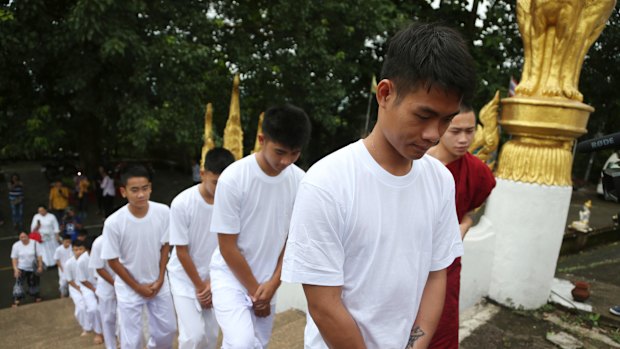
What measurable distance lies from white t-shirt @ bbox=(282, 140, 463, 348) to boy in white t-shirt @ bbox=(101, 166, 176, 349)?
104 inches

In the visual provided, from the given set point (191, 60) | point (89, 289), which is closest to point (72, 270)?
point (89, 289)

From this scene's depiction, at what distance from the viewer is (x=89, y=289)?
5.77 meters

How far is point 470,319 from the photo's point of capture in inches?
161

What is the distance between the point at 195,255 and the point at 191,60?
6.46 metres

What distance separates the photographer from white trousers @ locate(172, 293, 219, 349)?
3.29m

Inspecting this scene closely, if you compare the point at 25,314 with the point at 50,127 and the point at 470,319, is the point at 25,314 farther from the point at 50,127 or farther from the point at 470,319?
the point at 470,319

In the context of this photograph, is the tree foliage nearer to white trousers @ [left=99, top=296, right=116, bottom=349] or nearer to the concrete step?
the concrete step

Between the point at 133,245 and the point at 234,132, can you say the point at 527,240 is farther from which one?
the point at 133,245

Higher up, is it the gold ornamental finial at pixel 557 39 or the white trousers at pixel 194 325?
the gold ornamental finial at pixel 557 39

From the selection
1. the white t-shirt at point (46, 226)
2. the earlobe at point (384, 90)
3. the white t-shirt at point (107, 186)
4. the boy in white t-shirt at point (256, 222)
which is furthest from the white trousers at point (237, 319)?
the white t-shirt at point (107, 186)

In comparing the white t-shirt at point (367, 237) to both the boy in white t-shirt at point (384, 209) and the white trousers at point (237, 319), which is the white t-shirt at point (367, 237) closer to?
the boy in white t-shirt at point (384, 209)

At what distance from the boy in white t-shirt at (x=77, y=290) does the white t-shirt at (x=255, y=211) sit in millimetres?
3714

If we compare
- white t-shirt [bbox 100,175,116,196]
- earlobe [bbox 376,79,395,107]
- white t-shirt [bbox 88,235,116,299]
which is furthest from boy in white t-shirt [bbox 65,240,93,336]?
white t-shirt [bbox 100,175,116,196]

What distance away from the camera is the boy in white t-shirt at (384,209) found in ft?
4.86
